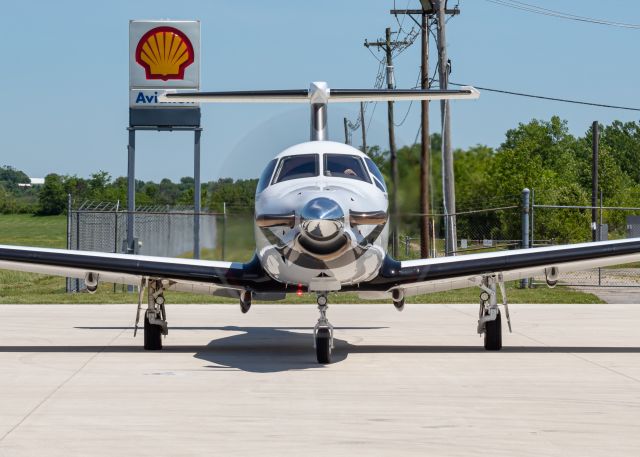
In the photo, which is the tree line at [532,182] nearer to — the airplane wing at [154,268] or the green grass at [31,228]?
the green grass at [31,228]

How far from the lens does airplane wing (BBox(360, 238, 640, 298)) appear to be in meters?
14.8

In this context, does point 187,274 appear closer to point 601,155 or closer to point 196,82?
point 196,82

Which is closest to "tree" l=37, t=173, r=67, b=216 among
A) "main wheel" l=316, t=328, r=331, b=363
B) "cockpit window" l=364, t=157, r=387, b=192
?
"cockpit window" l=364, t=157, r=387, b=192

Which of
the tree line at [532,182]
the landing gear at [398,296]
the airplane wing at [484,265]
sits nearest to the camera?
the airplane wing at [484,265]

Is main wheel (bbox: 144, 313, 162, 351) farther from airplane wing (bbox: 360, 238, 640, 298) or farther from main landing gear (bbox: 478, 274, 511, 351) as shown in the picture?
main landing gear (bbox: 478, 274, 511, 351)

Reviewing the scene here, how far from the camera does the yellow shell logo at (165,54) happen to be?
103 feet

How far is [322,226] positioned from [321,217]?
116 mm

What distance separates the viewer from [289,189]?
13.2 metres

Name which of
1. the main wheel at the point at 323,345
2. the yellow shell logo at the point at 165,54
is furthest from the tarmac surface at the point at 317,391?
the yellow shell logo at the point at 165,54

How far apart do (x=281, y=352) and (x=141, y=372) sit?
299cm

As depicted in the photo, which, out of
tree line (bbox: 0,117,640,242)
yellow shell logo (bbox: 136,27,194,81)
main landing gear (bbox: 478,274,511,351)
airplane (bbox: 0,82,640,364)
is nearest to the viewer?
airplane (bbox: 0,82,640,364)

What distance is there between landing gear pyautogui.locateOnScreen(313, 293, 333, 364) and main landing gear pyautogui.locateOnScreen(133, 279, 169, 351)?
9.77 ft

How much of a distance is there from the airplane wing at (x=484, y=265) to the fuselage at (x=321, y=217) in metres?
0.97

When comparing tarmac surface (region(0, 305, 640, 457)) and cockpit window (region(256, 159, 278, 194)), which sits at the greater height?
cockpit window (region(256, 159, 278, 194))
